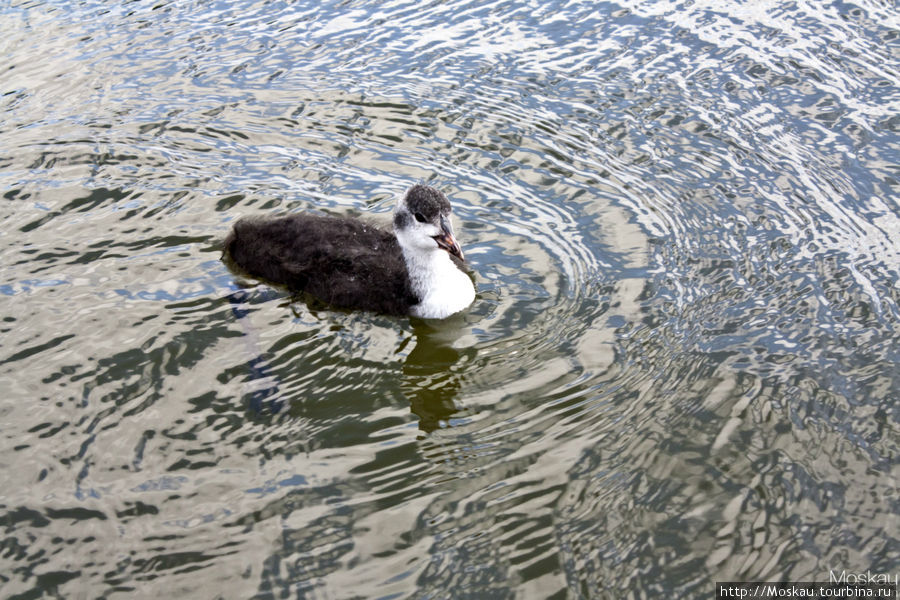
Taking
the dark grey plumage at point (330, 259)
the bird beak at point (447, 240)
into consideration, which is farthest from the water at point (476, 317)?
the bird beak at point (447, 240)

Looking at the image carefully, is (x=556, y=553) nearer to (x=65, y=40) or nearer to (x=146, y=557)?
(x=146, y=557)

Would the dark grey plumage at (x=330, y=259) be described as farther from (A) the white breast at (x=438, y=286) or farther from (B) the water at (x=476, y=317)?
(B) the water at (x=476, y=317)

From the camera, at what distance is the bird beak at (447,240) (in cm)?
700

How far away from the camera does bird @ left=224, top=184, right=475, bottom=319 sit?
7184mm

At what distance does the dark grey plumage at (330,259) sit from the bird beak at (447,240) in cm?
50

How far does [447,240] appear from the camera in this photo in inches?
278

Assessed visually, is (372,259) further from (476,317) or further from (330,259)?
(476,317)

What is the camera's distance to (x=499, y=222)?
811cm

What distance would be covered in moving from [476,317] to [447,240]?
0.66m

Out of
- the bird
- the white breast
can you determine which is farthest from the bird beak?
the white breast

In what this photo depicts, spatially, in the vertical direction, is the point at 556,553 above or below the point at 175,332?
below

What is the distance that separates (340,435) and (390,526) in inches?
34.8

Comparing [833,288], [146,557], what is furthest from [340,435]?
[833,288]

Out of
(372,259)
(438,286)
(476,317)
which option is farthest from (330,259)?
(476,317)
